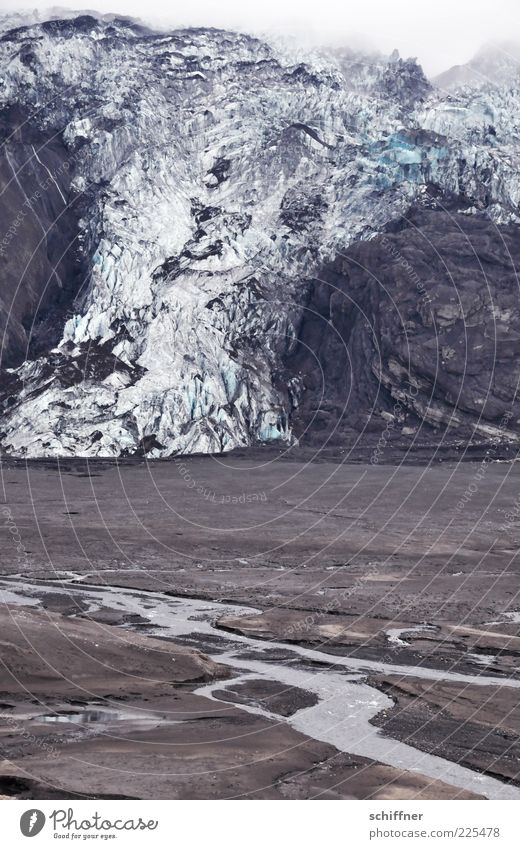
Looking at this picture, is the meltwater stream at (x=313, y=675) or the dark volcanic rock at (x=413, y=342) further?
the dark volcanic rock at (x=413, y=342)

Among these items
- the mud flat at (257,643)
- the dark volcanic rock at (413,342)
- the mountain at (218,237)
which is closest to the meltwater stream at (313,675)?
the mud flat at (257,643)

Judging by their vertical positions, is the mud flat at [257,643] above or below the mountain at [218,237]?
below

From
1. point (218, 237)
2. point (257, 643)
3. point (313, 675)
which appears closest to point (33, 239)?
point (218, 237)

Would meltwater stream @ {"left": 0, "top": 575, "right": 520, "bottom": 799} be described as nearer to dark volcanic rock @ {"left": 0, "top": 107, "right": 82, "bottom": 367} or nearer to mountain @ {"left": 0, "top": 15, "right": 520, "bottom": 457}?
mountain @ {"left": 0, "top": 15, "right": 520, "bottom": 457}

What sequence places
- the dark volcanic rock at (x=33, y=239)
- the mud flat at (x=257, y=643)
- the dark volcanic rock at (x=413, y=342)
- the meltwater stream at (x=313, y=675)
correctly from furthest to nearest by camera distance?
the dark volcanic rock at (x=33, y=239)
the dark volcanic rock at (x=413, y=342)
the meltwater stream at (x=313, y=675)
the mud flat at (x=257, y=643)

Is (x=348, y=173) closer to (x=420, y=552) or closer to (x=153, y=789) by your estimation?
(x=420, y=552)

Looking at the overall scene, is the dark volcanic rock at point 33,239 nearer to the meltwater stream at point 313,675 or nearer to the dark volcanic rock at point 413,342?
the dark volcanic rock at point 413,342

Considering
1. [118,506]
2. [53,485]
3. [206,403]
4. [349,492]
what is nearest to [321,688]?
[118,506]
